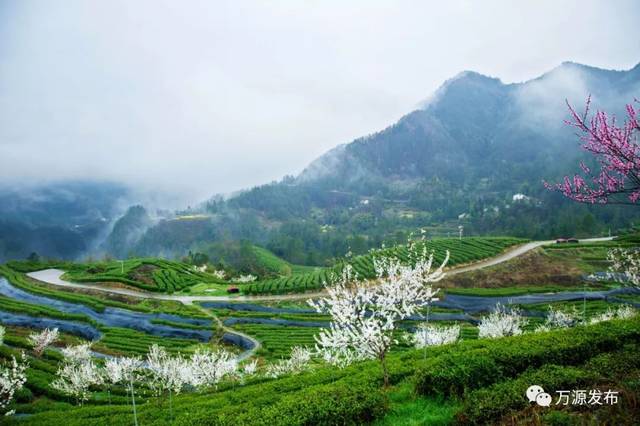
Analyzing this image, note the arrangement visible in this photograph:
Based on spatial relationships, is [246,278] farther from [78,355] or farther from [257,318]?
[78,355]

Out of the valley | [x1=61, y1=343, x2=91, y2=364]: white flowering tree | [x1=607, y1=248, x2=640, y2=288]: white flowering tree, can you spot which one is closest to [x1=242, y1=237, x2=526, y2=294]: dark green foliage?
the valley

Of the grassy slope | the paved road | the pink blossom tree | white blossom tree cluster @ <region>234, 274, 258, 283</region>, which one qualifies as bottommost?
white blossom tree cluster @ <region>234, 274, 258, 283</region>

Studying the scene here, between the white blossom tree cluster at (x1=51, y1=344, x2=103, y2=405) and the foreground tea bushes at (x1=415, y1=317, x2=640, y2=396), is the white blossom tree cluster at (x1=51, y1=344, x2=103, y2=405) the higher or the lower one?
the lower one

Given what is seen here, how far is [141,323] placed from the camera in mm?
65125

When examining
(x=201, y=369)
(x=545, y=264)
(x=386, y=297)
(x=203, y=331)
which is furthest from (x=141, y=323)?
(x=545, y=264)

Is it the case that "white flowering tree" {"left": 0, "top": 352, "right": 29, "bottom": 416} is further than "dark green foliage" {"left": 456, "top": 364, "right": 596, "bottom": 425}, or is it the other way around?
"white flowering tree" {"left": 0, "top": 352, "right": 29, "bottom": 416}

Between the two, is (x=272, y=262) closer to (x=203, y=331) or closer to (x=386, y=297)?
(x=203, y=331)

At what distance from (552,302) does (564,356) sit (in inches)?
2410

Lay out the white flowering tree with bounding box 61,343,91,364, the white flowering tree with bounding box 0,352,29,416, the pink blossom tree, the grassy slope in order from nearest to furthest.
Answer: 1. the pink blossom tree
2. the grassy slope
3. the white flowering tree with bounding box 0,352,29,416
4. the white flowering tree with bounding box 61,343,91,364

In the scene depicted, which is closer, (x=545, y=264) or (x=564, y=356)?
(x=564, y=356)

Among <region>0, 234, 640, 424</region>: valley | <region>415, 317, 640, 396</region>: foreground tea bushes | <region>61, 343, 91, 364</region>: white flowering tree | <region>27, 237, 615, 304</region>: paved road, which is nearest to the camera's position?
<region>415, 317, 640, 396</region>: foreground tea bushes

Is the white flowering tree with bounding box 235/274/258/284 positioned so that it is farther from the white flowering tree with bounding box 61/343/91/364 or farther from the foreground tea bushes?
the foreground tea bushes

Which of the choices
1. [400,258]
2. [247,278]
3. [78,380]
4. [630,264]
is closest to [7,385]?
[78,380]

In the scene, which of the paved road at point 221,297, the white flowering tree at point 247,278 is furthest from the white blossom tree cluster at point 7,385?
the white flowering tree at point 247,278
